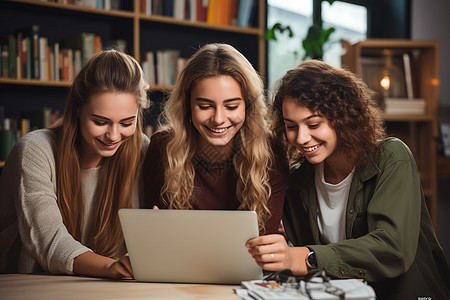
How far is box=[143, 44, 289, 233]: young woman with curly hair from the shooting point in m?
1.79

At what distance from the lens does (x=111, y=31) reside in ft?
11.7

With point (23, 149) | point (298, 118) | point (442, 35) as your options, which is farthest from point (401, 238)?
point (442, 35)

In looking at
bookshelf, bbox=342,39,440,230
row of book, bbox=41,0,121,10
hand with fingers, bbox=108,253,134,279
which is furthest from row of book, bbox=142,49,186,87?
hand with fingers, bbox=108,253,134,279

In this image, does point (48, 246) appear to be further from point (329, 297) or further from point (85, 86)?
point (329, 297)

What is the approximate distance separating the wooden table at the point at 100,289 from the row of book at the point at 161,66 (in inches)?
90.5

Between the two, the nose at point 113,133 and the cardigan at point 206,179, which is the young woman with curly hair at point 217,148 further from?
the nose at point 113,133

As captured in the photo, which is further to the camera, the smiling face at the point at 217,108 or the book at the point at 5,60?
the book at the point at 5,60

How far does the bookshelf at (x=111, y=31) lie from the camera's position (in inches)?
126

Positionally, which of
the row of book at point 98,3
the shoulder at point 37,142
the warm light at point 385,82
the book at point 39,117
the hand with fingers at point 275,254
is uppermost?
the row of book at point 98,3

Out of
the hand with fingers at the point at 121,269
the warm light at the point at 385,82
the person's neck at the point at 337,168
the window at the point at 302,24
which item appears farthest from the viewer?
the window at the point at 302,24

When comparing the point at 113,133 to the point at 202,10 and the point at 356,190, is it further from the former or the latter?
the point at 202,10

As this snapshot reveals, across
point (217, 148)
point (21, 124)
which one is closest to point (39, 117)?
point (21, 124)

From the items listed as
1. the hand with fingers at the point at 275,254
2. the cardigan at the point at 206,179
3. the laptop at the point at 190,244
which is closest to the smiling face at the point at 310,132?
the cardigan at the point at 206,179

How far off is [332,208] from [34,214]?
3.23 feet
